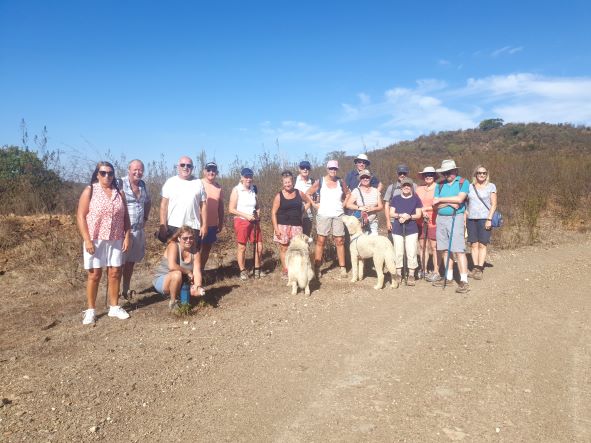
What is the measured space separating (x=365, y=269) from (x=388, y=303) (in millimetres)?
1925

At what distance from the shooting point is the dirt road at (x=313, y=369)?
9.11 feet

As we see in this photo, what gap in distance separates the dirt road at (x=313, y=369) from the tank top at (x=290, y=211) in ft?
3.99

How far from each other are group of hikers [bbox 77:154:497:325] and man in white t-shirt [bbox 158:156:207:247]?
0.05ft

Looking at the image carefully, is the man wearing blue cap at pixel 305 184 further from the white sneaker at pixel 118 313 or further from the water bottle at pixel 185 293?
the white sneaker at pixel 118 313

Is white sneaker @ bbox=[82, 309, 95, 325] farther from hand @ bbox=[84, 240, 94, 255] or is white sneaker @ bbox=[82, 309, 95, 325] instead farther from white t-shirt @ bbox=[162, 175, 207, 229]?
white t-shirt @ bbox=[162, 175, 207, 229]

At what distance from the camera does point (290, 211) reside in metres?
6.21

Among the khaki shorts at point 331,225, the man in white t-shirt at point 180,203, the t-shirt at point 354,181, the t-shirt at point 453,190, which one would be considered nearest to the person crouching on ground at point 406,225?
the t-shirt at point 453,190

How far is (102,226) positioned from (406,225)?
4294 millimetres

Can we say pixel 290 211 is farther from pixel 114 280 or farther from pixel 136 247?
pixel 114 280

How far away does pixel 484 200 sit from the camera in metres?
6.21

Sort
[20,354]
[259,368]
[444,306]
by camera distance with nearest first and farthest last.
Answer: [259,368] < [20,354] < [444,306]

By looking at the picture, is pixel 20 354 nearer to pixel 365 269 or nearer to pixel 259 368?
pixel 259 368

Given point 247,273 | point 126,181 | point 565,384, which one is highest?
point 126,181

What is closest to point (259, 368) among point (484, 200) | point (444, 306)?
point (444, 306)
